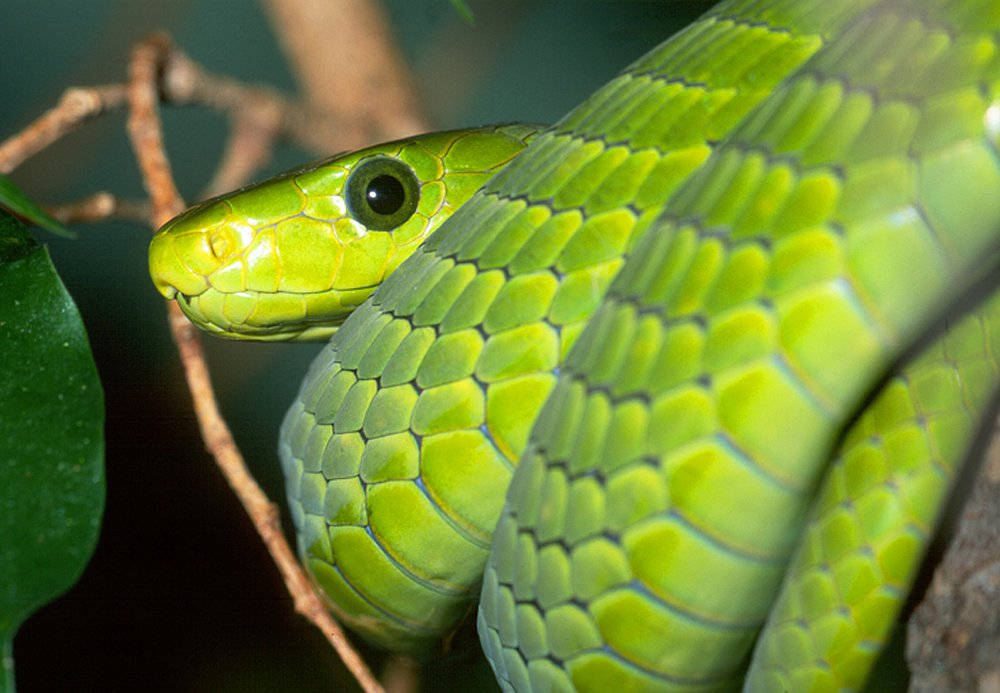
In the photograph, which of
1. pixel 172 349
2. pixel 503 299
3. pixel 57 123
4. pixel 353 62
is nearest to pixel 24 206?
pixel 503 299

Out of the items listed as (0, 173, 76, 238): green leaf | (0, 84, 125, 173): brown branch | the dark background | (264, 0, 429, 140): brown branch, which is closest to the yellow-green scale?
(0, 173, 76, 238): green leaf

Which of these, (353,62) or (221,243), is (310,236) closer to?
(221,243)

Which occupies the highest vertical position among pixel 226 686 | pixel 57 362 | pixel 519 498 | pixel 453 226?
pixel 57 362

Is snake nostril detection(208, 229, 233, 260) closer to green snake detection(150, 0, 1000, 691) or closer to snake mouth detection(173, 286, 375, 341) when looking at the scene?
snake mouth detection(173, 286, 375, 341)

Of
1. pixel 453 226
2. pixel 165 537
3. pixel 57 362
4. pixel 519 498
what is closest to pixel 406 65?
pixel 165 537

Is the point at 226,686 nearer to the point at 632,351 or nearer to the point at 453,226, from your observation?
the point at 453,226

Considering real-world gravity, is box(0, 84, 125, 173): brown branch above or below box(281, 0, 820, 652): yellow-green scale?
above
